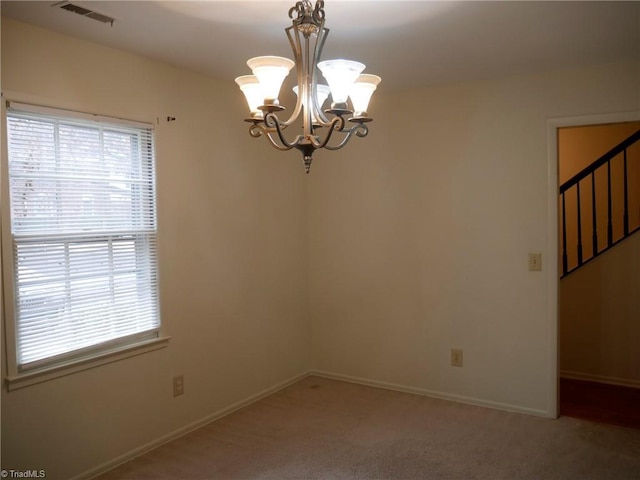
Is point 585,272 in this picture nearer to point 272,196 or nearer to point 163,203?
point 272,196

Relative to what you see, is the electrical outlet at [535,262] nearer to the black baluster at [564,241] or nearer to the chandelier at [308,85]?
the black baluster at [564,241]

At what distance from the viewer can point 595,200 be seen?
4723 millimetres

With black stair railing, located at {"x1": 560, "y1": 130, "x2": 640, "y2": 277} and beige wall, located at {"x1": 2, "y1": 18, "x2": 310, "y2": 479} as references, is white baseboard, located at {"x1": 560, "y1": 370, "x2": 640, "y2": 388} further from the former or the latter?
beige wall, located at {"x1": 2, "y1": 18, "x2": 310, "y2": 479}

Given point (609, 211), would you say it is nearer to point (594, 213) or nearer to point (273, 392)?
point (594, 213)

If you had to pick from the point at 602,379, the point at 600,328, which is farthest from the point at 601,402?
the point at 600,328

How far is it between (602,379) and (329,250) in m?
2.41

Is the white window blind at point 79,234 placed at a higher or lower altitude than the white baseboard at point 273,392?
higher

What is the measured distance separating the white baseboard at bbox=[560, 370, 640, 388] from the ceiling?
2437mm

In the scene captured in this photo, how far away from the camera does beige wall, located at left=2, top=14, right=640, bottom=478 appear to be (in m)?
2.79

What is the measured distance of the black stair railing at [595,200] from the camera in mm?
4270

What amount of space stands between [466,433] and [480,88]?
2263 mm

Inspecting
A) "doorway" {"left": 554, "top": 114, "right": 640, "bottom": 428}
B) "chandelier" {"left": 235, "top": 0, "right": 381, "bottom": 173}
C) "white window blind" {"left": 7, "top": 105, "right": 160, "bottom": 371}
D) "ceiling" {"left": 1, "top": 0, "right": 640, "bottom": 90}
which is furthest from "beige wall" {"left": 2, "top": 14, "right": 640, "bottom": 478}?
"chandelier" {"left": 235, "top": 0, "right": 381, "bottom": 173}

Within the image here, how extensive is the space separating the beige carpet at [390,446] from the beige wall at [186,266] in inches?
9.9

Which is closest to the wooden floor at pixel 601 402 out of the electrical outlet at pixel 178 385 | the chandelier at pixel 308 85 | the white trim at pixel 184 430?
the white trim at pixel 184 430
